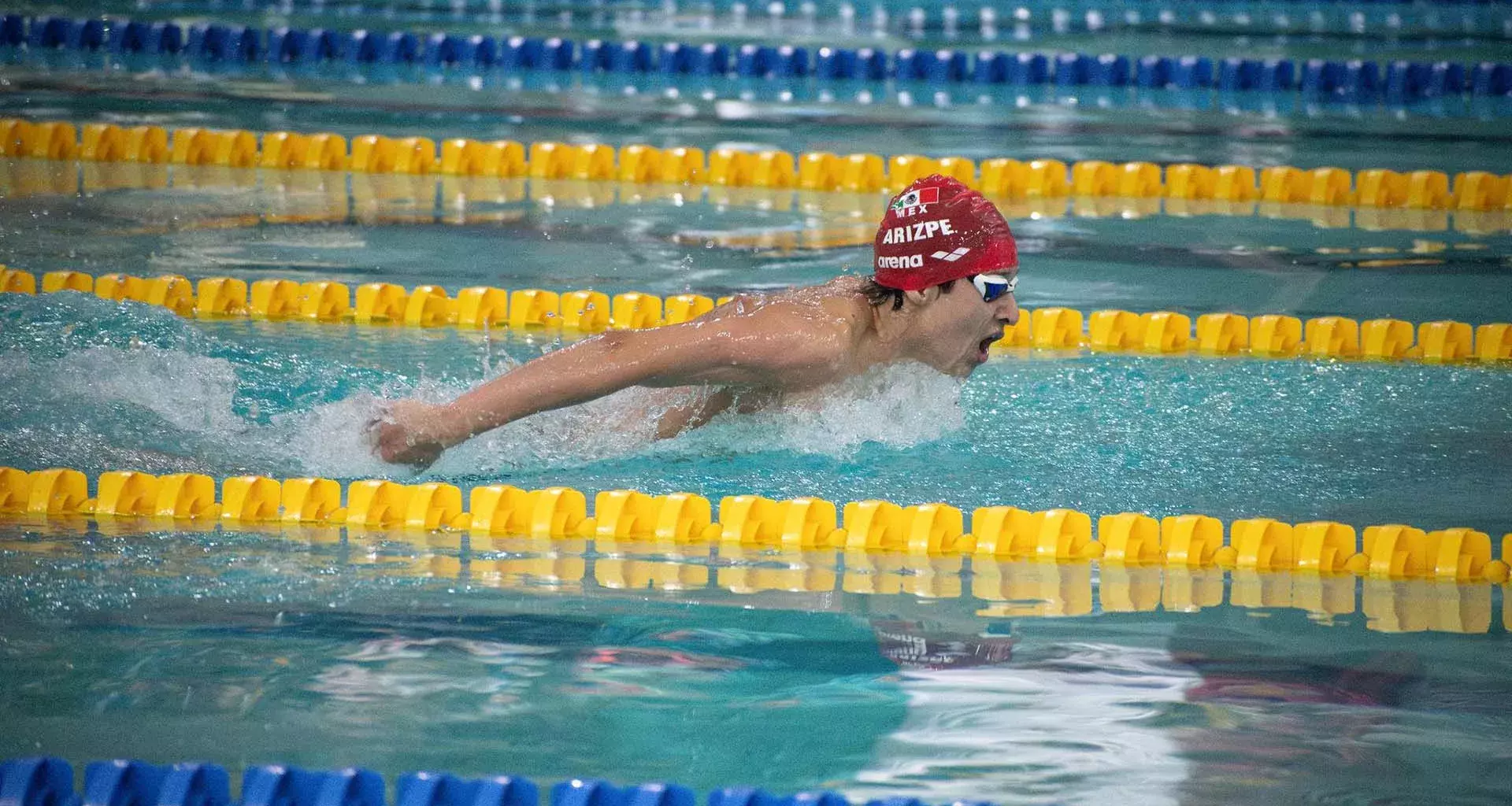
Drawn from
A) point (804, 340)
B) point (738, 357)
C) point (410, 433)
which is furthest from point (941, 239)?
point (410, 433)

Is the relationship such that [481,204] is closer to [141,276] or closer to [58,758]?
[141,276]

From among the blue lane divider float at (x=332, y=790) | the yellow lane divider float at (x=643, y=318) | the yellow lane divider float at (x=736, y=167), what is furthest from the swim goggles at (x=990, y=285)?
the yellow lane divider float at (x=736, y=167)

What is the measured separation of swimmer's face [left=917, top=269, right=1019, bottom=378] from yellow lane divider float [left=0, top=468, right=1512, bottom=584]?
15.4 inches

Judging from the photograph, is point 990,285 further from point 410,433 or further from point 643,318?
point 643,318

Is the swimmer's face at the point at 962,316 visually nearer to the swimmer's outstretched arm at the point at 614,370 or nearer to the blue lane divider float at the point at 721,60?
the swimmer's outstretched arm at the point at 614,370

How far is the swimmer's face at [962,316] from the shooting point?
13.6 feet

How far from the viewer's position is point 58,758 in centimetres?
264

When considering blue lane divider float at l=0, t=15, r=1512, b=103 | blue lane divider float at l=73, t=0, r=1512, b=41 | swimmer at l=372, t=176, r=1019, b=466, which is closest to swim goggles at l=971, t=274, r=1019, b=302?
swimmer at l=372, t=176, r=1019, b=466

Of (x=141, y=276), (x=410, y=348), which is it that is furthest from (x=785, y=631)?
(x=141, y=276)

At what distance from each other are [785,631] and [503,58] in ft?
23.6

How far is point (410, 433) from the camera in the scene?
374cm

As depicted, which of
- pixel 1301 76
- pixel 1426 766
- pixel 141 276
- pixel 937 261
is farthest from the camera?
pixel 1301 76

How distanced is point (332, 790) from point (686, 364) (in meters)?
1.44

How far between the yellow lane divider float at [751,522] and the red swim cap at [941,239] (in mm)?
526
